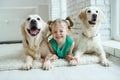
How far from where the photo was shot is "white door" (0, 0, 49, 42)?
392 cm

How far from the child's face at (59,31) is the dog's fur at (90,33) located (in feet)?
0.62

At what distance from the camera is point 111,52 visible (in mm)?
1786

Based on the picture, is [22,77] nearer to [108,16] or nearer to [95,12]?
[95,12]

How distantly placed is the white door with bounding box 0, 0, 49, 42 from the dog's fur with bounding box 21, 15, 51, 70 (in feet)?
7.86

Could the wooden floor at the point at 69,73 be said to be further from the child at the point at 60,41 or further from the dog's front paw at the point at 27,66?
the child at the point at 60,41

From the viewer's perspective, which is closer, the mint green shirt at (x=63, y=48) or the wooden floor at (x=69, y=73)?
the wooden floor at (x=69, y=73)

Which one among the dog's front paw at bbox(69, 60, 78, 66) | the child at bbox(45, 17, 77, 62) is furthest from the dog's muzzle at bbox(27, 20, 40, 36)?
the dog's front paw at bbox(69, 60, 78, 66)

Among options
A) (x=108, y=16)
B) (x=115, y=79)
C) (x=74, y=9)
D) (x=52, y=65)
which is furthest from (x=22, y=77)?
(x=74, y=9)

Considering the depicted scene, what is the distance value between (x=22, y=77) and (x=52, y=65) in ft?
0.97

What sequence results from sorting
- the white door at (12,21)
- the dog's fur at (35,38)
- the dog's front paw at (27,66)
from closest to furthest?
the dog's front paw at (27,66) < the dog's fur at (35,38) < the white door at (12,21)

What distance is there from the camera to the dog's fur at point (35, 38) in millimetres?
1540

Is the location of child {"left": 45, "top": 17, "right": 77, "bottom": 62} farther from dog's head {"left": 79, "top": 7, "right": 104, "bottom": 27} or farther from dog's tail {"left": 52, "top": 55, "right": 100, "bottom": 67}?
dog's head {"left": 79, "top": 7, "right": 104, "bottom": 27}

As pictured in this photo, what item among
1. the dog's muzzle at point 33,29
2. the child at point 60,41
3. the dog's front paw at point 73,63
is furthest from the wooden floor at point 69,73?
the dog's muzzle at point 33,29

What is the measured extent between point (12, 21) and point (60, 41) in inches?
103
